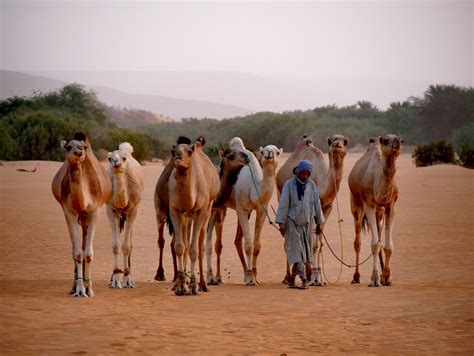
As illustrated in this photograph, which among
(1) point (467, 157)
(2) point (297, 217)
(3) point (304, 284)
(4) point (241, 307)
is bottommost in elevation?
(4) point (241, 307)

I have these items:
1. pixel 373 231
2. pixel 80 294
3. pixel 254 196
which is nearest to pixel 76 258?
pixel 80 294

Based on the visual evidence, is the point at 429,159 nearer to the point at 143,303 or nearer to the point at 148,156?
the point at 148,156

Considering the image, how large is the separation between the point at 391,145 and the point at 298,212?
162 centimetres

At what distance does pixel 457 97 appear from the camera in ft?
213

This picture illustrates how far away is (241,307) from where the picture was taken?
33.5ft

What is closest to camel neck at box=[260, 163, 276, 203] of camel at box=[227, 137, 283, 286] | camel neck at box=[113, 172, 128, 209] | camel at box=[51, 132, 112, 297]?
camel at box=[227, 137, 283, 286]

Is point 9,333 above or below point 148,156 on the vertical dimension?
below

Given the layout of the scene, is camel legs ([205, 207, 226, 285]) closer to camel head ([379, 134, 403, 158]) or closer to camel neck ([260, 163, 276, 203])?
camel neck ([260, 163, 276, 203])

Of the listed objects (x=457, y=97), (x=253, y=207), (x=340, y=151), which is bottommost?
(x=253, y=207)

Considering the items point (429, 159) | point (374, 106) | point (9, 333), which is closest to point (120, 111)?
point (374, 106)

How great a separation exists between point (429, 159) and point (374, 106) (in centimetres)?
3734

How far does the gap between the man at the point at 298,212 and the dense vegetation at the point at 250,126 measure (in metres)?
27.2

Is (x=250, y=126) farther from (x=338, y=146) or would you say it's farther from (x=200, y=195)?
(x=200, y=195)

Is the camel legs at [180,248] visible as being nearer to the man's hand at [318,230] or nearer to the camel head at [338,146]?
the man's hand at [318,230]
